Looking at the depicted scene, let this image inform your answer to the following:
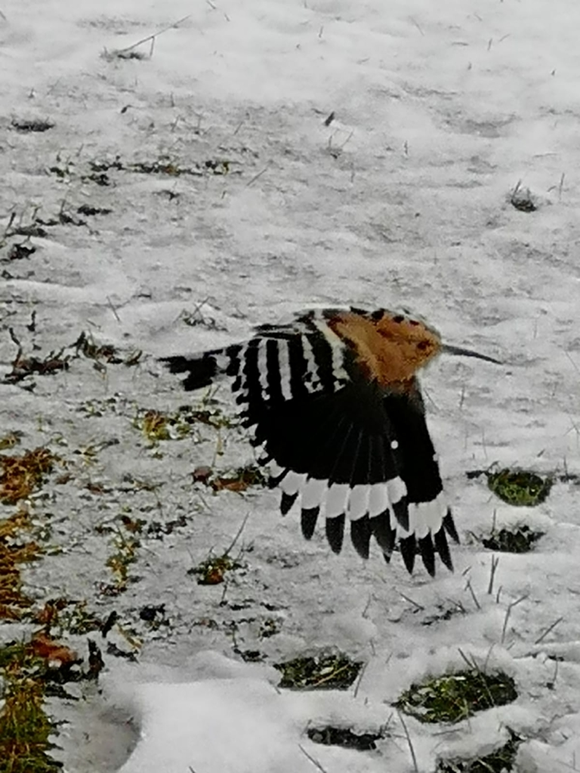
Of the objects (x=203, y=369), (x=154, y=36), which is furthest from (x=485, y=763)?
(x=154, y=36)

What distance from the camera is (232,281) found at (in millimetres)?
4328

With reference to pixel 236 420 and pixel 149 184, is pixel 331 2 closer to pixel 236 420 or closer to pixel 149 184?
pixel 149 184

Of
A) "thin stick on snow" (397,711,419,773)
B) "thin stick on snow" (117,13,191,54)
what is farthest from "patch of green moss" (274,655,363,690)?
"thin stick on snow" (117,13,191,54)

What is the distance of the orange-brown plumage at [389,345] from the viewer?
9.58ft

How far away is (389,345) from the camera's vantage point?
296cm

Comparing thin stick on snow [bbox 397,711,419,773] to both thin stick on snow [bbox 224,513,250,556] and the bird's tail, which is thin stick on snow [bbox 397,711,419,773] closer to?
thin stick on snow [bbox 224,513,250,556]

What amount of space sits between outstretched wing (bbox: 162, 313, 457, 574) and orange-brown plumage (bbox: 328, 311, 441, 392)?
0.02m

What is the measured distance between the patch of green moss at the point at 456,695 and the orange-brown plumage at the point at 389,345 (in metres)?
0.71

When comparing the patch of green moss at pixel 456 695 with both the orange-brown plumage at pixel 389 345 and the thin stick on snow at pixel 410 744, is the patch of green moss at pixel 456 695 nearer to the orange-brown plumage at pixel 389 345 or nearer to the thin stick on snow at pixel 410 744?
the thin stick on snow at pixel 410 744

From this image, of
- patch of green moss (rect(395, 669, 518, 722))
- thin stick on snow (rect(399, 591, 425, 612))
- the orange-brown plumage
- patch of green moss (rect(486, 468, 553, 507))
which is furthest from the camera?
patch of green moss (rect(486, 468, 553, 507))

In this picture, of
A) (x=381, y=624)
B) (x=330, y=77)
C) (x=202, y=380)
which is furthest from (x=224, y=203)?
(x=381, y=624)

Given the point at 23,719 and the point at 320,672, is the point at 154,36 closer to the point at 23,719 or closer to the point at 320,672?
the point at 320,672

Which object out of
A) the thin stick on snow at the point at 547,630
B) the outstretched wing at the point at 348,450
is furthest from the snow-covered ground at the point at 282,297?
the outstretched wing at the point at 348,450

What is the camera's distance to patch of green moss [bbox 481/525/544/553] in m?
3.26
